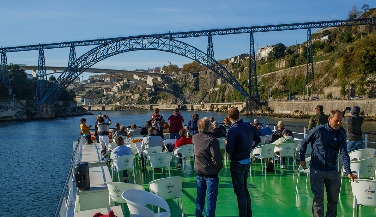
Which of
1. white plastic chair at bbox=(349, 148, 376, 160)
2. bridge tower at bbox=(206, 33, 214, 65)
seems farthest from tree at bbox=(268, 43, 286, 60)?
white plastic chair at bbox=(349, 148, 376, 160)

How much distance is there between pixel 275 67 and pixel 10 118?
Answer: 47.3 metres

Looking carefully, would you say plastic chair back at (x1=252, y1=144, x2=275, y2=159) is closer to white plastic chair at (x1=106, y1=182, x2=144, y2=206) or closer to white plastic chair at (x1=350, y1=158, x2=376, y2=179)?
white plastic chair at (x1=350, y1=158, x2=376, y2=179)

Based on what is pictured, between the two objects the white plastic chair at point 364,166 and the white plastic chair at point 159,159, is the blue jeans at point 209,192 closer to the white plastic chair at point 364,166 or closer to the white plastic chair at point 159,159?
the white plastic chair at point 364,166

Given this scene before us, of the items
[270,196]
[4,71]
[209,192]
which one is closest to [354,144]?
[270,196]

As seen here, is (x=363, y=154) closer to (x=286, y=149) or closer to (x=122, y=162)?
(x=286, y=149)

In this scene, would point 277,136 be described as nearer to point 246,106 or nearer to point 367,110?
point 367,110

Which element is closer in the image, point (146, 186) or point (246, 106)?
point (146, 186)

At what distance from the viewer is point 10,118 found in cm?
6512

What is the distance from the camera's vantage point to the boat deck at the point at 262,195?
5004mm

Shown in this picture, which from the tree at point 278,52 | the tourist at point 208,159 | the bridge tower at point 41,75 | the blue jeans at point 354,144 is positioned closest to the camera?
the tourist at point 208,159

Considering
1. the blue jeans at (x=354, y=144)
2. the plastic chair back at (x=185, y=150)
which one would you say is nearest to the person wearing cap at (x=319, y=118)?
the blue jeans at (x=354, y=144)

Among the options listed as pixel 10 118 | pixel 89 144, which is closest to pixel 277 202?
pixel 89 144

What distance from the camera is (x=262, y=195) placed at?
230 inches

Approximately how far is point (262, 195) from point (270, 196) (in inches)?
4.8
